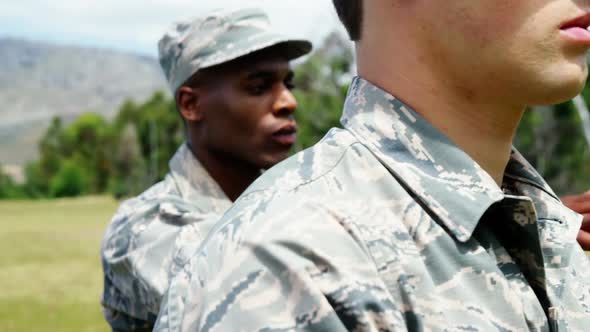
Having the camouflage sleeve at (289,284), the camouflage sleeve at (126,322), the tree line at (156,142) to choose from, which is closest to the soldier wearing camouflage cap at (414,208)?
the camouflage sleeve at (289,284)

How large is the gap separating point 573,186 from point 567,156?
1.19m

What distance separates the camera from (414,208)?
137 centimetres

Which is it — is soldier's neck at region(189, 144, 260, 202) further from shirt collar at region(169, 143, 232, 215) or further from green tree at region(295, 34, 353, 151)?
green tree at region(295, 34, 353, 151)

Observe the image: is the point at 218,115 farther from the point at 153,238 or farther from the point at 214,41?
the point at 153,238

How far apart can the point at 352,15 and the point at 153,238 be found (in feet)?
5.66

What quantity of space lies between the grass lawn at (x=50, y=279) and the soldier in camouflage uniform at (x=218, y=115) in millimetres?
6693

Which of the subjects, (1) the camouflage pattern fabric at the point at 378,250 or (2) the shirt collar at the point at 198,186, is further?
(2) the shirt collar at the point at 198,186

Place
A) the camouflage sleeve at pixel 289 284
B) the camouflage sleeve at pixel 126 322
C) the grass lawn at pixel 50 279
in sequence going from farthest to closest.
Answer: the grass lawn at pixel 50 279 < the camouflage sleeve at pixel 126 322 < the camouflage sleeve at pixel 289 284

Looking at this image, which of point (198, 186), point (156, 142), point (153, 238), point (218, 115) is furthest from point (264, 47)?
point (156, 142)

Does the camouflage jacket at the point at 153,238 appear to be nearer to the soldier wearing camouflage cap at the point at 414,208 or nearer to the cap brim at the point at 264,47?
the cap brim at the point at 264,47

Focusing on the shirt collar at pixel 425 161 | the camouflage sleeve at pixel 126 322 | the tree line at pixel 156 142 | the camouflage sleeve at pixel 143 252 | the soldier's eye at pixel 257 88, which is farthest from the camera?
the tree line at pixel 156 142

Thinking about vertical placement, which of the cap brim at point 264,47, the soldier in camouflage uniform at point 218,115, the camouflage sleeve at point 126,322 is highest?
the cap brim at point 264,47

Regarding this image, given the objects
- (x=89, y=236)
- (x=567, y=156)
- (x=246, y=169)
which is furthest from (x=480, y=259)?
(x=567, y=156)

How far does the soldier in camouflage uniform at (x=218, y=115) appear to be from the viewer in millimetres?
3330
